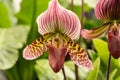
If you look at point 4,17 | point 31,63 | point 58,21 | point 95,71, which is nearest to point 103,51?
point 95,71

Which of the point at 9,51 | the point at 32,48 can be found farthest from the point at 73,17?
the point at 9,51

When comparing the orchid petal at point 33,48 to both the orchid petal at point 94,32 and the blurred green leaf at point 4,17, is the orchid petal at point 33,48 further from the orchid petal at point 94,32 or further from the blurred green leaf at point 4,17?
the blurred green leaf at point 4,17

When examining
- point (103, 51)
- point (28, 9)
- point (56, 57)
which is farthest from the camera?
point (28, 9)

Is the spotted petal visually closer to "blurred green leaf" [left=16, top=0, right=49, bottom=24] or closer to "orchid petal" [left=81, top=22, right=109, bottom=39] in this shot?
"orchid petal" [left=81, top=22, right=109, bottom=39]

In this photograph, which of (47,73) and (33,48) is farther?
(47,73)

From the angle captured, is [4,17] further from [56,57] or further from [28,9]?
[56,57]

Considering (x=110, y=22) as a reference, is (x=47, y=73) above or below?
below

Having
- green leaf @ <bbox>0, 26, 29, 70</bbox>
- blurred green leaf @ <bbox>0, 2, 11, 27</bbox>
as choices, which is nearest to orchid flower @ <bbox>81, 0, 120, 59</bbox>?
green leaf @ <bbox>0, 26, 29, 70</bbox>

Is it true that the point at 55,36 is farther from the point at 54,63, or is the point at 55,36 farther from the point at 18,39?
the point at 18,39

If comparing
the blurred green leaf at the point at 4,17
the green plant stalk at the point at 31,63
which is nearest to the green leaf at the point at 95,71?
the green plant stalk at the point at 31,63
